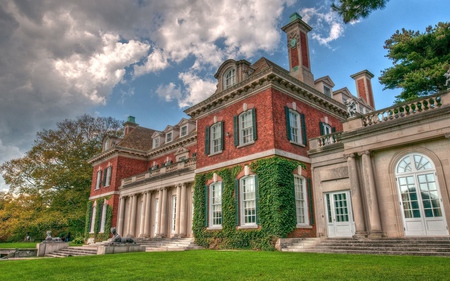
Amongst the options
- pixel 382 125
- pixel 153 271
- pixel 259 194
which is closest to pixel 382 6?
pixel 382 125

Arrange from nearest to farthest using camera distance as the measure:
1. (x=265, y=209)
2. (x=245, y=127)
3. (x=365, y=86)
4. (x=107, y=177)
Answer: (x=265, y=209)
(x=245, y=127)
(x=365, y=86)
(x=107, y=177)

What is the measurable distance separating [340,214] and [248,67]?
10.3 meters

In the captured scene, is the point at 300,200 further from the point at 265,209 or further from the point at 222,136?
the point at 222,136

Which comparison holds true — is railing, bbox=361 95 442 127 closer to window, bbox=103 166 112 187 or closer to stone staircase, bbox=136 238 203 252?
stone staircase, bbox=136 238 203 252

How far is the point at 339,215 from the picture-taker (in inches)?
616

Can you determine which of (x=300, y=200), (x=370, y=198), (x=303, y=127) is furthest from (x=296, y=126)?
(x=370, y=198)

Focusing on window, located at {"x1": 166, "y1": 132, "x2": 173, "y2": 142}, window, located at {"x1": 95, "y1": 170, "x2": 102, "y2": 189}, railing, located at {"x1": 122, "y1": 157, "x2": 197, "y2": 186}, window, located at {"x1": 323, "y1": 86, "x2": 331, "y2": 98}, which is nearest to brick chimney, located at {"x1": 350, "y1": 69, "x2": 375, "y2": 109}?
window, located at {"x1": 323, "y1": 86, "x2": 331, "y2": 98}

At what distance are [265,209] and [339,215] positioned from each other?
388cm

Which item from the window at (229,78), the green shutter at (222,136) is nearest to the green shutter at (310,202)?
the green shutter at (222,136)

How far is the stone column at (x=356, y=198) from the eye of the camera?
13.8 metres

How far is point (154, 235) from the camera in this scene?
25.0 m

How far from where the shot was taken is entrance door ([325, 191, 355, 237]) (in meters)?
15.2

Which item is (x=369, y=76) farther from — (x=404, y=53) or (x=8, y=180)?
(x=8, y=180)

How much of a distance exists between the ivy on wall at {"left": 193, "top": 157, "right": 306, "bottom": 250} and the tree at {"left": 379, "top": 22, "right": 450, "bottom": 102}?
1103cm
